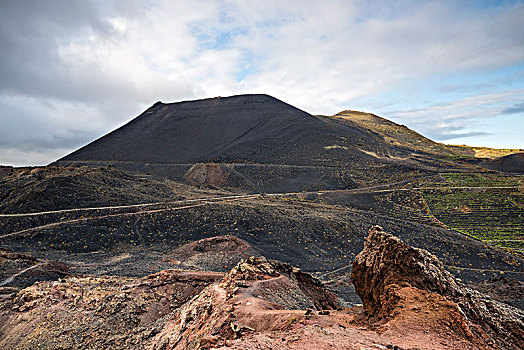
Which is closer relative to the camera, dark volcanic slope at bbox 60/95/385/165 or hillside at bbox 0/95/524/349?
hillside at bbox 0/95/524/349

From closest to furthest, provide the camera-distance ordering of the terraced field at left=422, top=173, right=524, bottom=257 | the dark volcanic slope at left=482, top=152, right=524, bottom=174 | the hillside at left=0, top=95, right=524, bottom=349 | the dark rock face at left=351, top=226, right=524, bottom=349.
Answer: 1. the dark rock face at left=351, top=226, right=524, bottom=349
2. the hillside at left=0, top=95, right=524, bottom=349
3. the terraced field at left=422, top=173, right=524, bottom=257
4. the dark volcanic slope at left=482, top=152, right=524, bottom=174

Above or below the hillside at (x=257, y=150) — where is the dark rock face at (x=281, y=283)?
below

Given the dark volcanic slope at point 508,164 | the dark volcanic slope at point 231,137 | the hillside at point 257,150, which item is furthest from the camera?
the dark volcanic slope at point 508,164

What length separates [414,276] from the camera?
5848mm

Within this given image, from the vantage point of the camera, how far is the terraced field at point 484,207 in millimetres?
29141

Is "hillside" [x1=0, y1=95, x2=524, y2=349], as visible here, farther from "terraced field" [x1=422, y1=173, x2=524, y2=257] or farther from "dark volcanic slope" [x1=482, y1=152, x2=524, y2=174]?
"dark volcanic slope" [x1=482, y1=152, x2=524, y2=174]

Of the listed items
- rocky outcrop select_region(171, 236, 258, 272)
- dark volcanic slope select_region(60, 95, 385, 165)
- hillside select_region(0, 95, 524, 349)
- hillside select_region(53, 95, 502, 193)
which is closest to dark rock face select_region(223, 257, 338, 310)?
hillside select_region(0, 95, 524, 349)

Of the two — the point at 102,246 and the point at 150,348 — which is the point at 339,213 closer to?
the point at 102,246

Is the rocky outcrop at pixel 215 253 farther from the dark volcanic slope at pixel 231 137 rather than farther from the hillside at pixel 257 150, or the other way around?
the dark volcanic slope at pixel 231 137

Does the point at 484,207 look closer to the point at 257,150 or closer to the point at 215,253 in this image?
the point at 215,253

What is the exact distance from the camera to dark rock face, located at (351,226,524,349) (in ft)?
18.1

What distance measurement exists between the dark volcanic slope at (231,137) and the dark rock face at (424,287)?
161 ft

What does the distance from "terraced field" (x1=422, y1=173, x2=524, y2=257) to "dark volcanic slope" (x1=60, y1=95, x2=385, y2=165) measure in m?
18.8

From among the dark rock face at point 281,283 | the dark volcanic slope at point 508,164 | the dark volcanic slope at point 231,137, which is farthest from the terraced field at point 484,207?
the dark rock face at point 281,283
